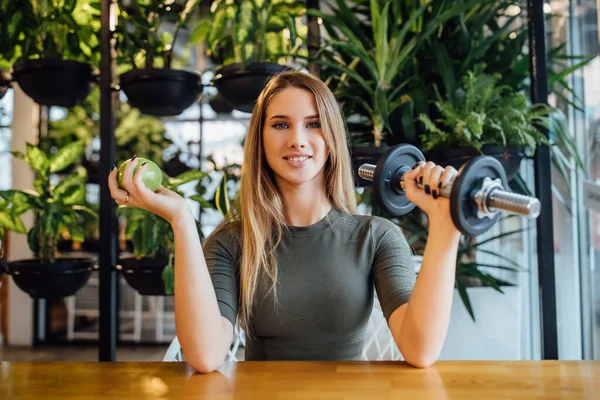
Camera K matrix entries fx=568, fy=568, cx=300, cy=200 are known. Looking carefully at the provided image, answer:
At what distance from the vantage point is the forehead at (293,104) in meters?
1.53

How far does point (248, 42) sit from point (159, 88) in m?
0.39

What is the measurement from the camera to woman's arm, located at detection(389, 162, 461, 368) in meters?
1.10

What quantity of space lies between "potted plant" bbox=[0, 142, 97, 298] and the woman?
102cm

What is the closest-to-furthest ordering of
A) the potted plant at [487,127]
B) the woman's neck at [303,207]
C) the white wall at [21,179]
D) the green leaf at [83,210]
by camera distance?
1. the woman's neck at [303,207]
2. the potted plant at [487,127]
3. the green leaf at [83,210]
4. the white wall at [21,179]

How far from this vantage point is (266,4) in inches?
90.2

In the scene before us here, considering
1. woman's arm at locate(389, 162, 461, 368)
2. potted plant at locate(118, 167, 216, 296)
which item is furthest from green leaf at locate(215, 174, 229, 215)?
woman's arm at locate(389, 162, 461, 368)

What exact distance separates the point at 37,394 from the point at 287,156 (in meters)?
0.80

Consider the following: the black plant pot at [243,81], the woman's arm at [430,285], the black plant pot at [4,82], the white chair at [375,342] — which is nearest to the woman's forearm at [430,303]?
the woman's arm at [430,285]

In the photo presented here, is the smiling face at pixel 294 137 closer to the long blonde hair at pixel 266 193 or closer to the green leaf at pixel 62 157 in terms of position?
the long blonde hair at pixel 266 193

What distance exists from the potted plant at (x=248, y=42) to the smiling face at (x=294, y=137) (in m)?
0.64

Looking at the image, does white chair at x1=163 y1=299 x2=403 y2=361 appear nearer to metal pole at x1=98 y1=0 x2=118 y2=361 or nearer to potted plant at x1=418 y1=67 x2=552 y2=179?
metal pole at x1=98 y1=0 x2=118 y2=361

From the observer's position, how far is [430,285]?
1.18 m

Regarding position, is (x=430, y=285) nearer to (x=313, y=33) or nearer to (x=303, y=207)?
(x=303, y=207)

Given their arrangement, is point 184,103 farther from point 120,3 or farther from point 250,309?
point 250,309
